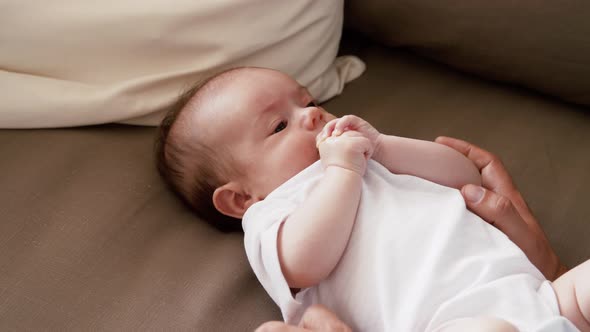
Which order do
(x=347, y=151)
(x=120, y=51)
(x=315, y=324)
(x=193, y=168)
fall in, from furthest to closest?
(x=120, y=51) < (x=193, y=168) < (x=347, y=151) < (x=315, y=324)

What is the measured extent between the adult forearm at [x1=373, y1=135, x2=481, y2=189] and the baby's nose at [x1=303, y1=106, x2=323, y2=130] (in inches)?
4.0

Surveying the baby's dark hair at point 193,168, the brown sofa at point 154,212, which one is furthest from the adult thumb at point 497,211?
the baby's dark hair at point 193,168

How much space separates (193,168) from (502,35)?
0.63 meters

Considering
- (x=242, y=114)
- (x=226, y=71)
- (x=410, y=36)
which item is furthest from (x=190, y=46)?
(x=410, y=36)

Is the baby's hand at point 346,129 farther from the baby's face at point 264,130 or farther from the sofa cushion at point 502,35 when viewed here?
the sofa cushion at point 502,35

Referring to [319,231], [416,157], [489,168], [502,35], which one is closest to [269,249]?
[319,231]

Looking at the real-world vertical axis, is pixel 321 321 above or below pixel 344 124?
below

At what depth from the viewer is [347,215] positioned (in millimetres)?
783

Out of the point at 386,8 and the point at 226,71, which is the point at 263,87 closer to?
the point at 226,71

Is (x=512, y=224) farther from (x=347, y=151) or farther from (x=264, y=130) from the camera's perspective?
(x=264, y=130)

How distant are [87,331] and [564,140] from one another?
89 cm

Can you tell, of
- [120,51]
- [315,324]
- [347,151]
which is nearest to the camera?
[315,324]

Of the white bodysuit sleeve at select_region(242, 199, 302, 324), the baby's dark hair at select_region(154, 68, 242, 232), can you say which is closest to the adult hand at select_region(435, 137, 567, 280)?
the white bodysuit sleeve at select_region(242, 199, 302, 324)

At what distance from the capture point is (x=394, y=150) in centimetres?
89
